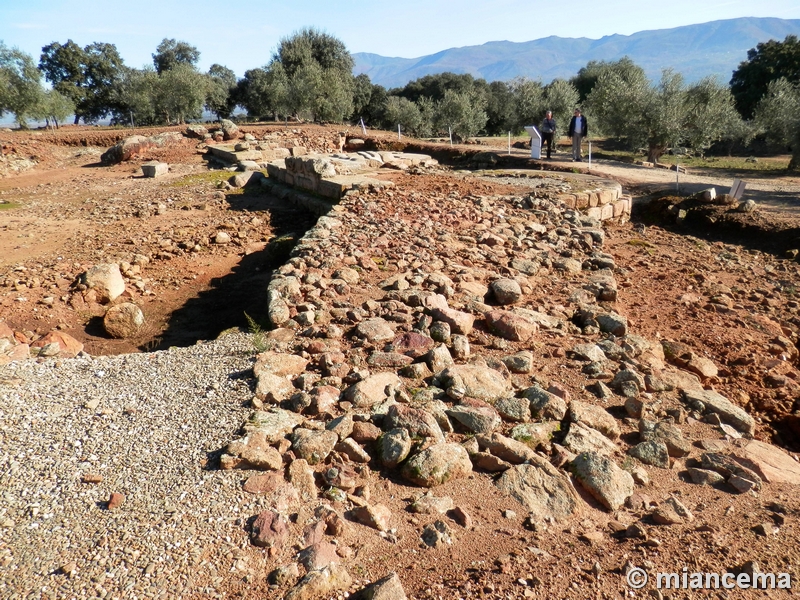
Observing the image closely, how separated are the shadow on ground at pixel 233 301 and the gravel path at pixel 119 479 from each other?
5.31 feet

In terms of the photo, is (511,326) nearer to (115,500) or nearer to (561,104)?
(115,500)

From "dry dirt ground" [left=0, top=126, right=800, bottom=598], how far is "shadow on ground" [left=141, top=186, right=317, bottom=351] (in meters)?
0.04

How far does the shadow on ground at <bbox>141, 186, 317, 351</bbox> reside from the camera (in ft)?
23.3

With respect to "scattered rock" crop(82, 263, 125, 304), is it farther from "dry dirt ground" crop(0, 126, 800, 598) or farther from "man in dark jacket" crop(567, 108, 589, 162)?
"man in dark jacket" crop(567, 108, 589, 162)

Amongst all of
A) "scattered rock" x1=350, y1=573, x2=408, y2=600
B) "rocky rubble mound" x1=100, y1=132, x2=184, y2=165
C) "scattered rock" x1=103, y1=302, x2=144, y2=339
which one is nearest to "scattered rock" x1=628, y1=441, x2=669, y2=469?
"scattered rock" x1=350, y1=573, x2=408, y2=600

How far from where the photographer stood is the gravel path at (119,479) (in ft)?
8.33

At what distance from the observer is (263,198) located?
46.3 feet

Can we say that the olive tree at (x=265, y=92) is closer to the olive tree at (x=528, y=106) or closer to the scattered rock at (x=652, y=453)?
the olive tree at (x=528, y=106)

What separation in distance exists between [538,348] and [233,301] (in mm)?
4859

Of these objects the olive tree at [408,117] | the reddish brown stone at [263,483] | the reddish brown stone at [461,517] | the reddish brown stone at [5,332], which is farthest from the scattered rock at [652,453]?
the olive tree at [408,117]

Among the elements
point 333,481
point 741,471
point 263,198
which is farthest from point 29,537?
point 263,198

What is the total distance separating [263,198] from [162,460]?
1154cm

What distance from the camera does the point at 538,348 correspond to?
205 inches

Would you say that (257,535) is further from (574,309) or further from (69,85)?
(69,85)
